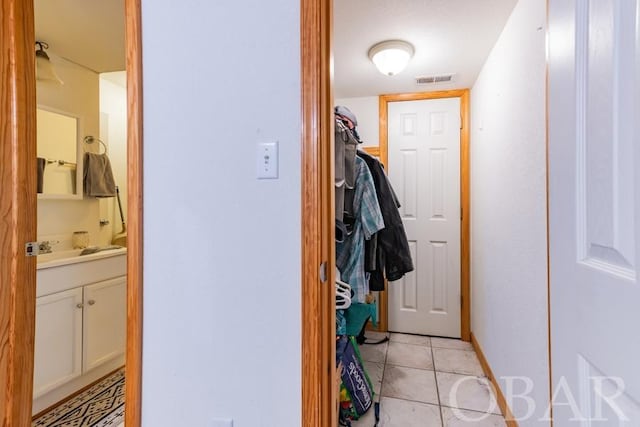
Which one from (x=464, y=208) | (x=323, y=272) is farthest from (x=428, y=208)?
(x=323, y=272)

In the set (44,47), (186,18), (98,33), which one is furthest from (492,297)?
(44,47)

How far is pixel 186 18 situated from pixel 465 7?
4.66 ft

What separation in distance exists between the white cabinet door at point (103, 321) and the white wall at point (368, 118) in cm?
234

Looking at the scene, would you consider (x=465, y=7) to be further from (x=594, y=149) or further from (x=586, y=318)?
(x=586, y=318)

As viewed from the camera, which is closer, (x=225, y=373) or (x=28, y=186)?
(x=225, y=373)

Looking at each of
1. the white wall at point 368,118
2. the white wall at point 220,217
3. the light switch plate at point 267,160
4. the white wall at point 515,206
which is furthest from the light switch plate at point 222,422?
the white wall at point 368,118

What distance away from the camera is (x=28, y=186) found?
1214 millimetres

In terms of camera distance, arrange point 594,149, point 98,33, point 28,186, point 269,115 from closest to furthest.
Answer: point 594,149
point 269,115
point 28,186
point 98,33

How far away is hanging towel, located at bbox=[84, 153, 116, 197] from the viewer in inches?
91.4

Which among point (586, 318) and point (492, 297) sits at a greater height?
point (586, 318)

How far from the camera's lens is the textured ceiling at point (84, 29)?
1.68 m

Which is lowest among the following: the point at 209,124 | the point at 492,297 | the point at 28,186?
the point at 492,297

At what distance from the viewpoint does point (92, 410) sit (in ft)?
5.75

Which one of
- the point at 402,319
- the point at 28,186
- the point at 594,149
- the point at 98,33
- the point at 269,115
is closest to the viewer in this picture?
the point at 594,149
